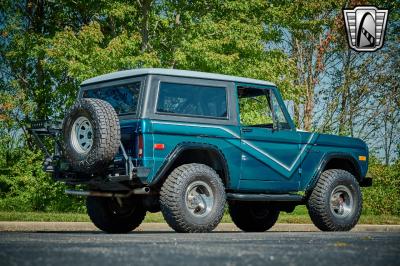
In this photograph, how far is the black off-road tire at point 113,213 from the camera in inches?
420

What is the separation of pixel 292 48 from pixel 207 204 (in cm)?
1795

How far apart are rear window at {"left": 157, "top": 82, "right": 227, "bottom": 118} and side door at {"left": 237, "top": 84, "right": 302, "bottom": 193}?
45 centimetres

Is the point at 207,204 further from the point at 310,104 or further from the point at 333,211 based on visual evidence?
the point at 310,104

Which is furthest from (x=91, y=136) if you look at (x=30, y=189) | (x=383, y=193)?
(x=383, y=193)

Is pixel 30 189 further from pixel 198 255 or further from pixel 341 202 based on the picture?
pixel 198 255

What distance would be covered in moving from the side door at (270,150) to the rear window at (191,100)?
0.45 m

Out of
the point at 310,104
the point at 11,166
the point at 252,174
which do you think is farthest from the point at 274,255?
the point at 310,104

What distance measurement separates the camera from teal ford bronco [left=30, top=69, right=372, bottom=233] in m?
9.14

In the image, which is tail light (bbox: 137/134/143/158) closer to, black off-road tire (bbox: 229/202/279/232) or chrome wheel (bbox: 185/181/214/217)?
chrome wheel (bbox: 185/181/214/217)

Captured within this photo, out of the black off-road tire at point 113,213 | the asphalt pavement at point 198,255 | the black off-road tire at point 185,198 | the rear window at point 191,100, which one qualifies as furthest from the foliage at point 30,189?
the asphalt pavement at point 198,255

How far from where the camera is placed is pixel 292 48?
26.6 meters

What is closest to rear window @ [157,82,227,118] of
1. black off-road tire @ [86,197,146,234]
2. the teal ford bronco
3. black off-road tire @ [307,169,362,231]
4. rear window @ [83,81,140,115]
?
the teal ford bronco

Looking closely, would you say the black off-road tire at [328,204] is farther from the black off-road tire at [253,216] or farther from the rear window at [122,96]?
the rear window at [122,96]

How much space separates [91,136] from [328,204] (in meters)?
4.04
